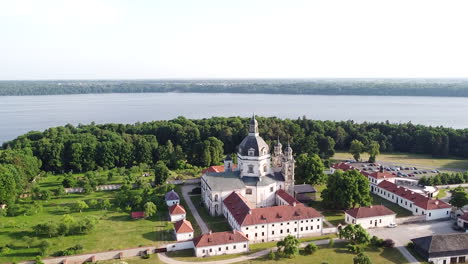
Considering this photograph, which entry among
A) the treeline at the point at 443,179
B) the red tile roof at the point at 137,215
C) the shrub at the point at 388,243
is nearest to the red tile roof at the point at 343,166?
the treeline at the point at 443,179

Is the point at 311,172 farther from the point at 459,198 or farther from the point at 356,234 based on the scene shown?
the point at 459,198

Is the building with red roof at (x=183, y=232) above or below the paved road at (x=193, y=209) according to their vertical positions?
above

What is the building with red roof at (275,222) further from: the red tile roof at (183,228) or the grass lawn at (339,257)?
the red tile roof at (183,228)

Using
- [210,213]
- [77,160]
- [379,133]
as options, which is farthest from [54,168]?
[379,133]

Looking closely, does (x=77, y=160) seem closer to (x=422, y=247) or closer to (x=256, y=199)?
(x=256, y=199)

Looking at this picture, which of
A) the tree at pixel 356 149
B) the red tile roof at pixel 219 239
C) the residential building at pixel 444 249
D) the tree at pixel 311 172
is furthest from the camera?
the tree at pixel 356 149

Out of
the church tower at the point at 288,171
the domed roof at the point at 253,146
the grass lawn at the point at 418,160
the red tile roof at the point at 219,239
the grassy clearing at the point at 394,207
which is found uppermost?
the domed roof at the point at 253,146

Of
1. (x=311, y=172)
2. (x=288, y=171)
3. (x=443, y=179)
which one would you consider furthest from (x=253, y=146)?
(x=443, y=179)
